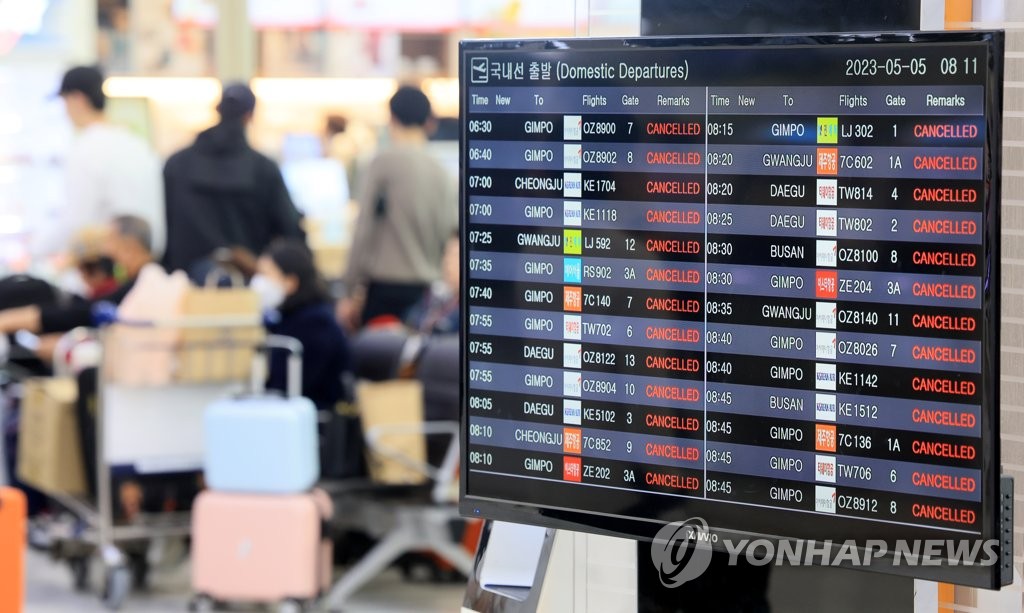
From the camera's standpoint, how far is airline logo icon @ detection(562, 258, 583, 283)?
5.33 ft

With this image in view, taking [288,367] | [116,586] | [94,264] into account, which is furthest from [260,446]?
[94,264]

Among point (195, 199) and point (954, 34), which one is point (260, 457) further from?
point (954, 34)

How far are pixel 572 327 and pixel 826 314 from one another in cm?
31

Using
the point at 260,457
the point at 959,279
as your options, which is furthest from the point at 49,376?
the point at 959,279

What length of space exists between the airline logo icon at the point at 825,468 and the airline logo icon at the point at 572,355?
0.30 metres

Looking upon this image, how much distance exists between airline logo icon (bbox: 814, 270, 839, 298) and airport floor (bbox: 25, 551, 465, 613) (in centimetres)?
337

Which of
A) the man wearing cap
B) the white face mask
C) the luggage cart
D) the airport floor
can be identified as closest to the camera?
A: the luggage cart

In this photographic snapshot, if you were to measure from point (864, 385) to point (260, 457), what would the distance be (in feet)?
10.0

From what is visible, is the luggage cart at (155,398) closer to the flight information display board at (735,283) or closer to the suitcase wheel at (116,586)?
the suitcase wheel at (116,586)

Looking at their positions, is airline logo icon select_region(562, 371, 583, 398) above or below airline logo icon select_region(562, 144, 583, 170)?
below

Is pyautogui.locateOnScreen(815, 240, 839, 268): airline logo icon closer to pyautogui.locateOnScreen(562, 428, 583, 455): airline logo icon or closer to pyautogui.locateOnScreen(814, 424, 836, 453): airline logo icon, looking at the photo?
pyautogui.locateOnScreen(814, 424, 836, 453): airline logo icon

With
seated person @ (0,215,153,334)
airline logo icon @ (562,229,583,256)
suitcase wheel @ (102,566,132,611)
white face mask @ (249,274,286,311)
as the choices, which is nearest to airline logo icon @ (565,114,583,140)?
airline logo icon @ (562,229,583,256)

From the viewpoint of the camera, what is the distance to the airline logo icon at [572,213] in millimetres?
1624

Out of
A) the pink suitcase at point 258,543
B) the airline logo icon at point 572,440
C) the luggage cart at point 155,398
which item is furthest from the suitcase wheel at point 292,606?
the airline logo icon at point 572,440
